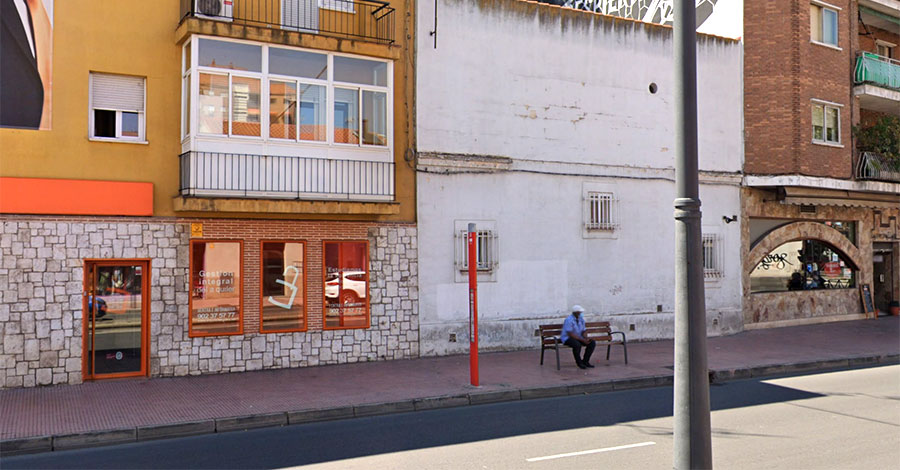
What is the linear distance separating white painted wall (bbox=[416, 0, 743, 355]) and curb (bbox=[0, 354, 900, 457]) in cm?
386

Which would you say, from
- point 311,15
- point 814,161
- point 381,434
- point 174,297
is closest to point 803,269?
point 814,161

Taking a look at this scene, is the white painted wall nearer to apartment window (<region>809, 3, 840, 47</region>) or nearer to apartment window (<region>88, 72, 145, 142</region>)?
apartment window (<region>809, 3, 840, 47</region>)

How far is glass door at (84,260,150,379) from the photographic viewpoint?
12398 millimetres

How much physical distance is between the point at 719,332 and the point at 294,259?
11.6m

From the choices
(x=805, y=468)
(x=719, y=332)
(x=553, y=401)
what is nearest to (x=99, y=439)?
(x=553, y=401)

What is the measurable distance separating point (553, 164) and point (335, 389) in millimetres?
7965

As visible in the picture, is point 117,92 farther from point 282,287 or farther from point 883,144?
point 883,144

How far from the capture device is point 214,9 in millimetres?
13062

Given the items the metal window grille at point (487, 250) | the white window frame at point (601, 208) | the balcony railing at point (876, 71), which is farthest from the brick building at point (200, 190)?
the balcony railing at point (876, 71)

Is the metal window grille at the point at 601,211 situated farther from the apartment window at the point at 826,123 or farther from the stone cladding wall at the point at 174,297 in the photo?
the apartment window at the point at 826,123

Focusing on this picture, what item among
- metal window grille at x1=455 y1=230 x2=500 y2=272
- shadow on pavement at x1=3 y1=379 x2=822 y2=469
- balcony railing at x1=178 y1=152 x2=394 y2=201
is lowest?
shadow on pavement at x1=3 y1=379 x2=822 y2=469

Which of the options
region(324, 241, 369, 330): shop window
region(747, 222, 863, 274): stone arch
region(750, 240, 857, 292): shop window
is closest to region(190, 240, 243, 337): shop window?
region(324, 241, 369, 330): shop window

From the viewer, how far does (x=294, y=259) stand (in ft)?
46.2

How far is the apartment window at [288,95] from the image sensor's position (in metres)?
13.0
